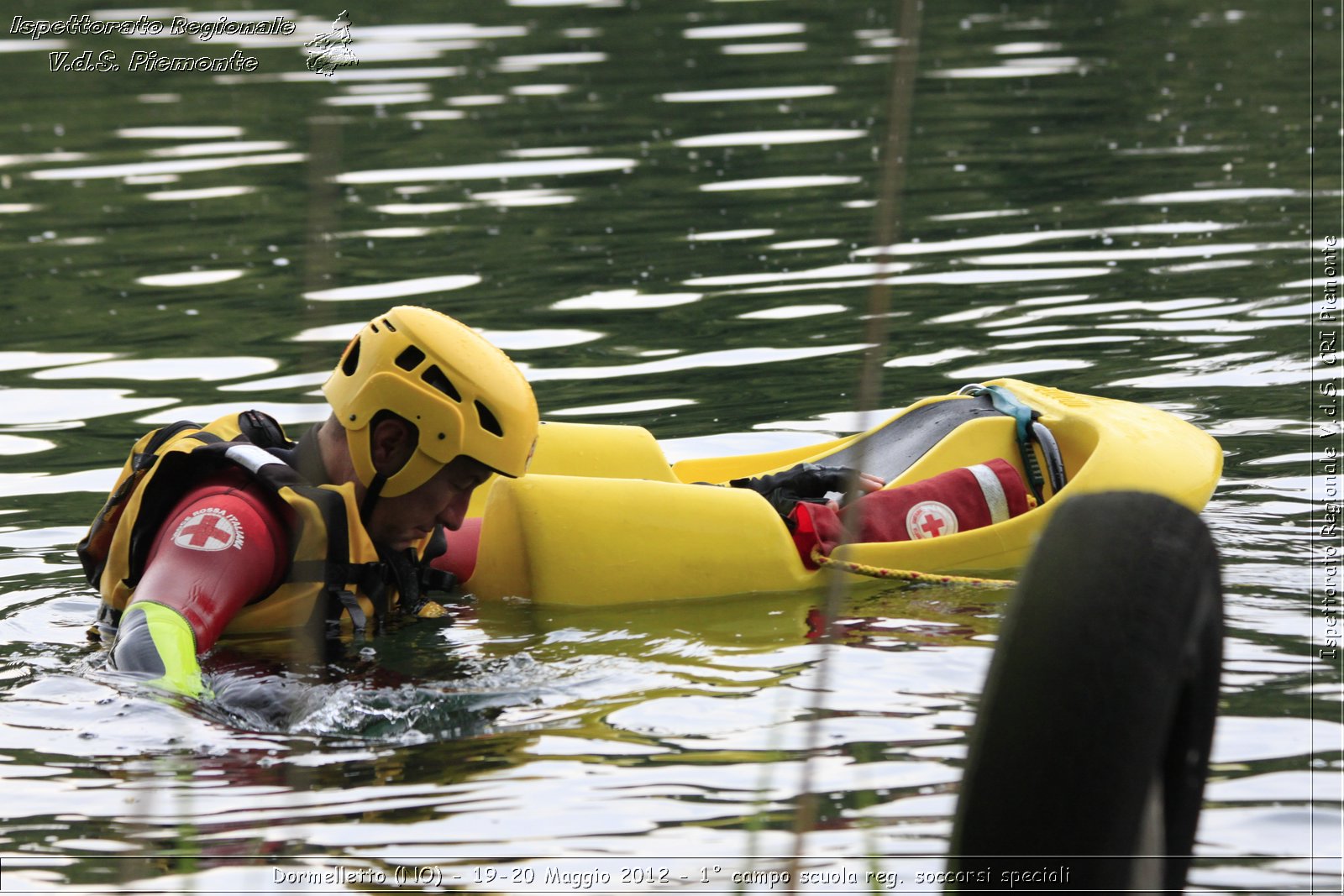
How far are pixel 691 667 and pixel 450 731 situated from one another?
81 cm

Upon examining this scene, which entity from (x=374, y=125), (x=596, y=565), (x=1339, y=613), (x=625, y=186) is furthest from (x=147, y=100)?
(x=1339, y=613)

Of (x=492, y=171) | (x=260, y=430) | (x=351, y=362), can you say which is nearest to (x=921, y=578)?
(x=351, y=362)

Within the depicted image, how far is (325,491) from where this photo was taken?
16.2 feet

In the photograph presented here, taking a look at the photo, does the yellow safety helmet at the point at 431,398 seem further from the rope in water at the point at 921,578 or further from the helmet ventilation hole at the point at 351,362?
the rope in water at the point at 921,578

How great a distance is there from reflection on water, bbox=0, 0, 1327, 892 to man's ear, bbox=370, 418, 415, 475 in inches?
23.2

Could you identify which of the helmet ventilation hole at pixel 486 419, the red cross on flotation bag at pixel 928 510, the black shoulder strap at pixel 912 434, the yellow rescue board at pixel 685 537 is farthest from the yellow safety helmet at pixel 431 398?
the black shoulder strap at pixel 912 434

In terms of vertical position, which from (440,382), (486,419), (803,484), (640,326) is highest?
(640,326)

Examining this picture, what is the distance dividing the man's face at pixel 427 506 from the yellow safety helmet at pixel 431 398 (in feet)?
0.16

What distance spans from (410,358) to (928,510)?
1.89m

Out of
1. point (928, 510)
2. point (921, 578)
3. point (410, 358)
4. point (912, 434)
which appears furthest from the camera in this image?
point (912, 434)

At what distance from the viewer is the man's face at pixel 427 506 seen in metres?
5.10

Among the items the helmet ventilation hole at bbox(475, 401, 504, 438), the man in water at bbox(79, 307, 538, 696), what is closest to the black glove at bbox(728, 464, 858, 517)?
the man in water at bbox(79, 307, 538, 696)

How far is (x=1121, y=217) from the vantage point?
11375mm

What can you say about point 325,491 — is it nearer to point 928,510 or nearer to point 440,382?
point 440,382
